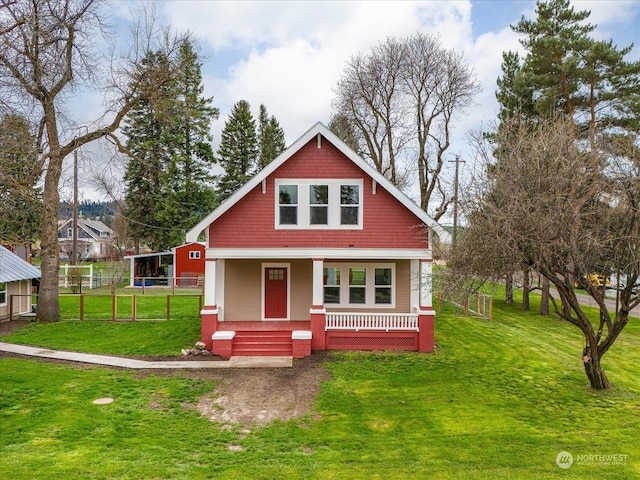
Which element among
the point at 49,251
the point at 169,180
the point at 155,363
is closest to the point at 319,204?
the point at 155,363

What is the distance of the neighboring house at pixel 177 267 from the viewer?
32438 millimetres

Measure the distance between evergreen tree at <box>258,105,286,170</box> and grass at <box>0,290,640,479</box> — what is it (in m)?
38.0

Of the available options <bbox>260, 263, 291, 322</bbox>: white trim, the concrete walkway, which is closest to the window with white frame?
<bbox>260, 263, 291, 322</bbox>: white trim

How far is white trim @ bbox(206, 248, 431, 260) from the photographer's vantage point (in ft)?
44.3

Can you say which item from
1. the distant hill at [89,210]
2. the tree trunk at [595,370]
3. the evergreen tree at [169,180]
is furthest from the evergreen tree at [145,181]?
the tree trunk at [595,370]

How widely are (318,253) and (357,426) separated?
21.0 feet

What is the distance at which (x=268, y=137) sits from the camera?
4875 cm

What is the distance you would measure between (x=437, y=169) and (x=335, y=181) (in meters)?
13.9

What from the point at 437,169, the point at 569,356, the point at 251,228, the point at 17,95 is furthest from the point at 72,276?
the point at 569,356

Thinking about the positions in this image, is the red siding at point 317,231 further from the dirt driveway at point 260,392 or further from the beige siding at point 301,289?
the dirt driveway at point 260,392

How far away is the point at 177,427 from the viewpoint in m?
7.96

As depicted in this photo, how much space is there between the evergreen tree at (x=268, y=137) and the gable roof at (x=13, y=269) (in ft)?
101

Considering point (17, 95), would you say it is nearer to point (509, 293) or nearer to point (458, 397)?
point (458, 397)

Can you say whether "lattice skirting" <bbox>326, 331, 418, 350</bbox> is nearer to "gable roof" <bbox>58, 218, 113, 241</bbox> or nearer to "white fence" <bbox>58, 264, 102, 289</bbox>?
"white fence" <bbox>58, 264, 102, 289</bbox>
